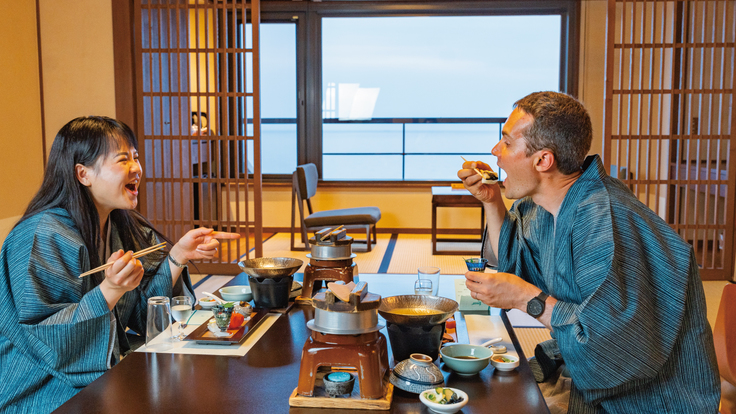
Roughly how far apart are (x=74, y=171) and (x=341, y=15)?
552cm

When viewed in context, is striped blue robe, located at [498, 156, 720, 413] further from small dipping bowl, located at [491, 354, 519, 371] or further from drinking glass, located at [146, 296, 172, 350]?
drinking glass, located at [146, 296, 172, 350]

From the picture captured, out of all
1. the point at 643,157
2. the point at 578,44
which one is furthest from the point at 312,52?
the point at 643,157

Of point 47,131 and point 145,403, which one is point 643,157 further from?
point 145,403

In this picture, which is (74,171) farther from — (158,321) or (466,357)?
(466,357)

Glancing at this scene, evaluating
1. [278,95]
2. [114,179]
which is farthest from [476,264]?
[278,95]

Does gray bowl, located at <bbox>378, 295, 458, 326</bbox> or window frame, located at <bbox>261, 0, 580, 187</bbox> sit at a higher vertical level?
window frame, located at <bbox>261, 0, 580, 187</bbox>

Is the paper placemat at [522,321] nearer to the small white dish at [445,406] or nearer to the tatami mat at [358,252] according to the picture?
the tatami mat at [358,252]

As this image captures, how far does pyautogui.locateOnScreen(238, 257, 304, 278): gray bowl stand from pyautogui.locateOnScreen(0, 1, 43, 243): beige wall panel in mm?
2977

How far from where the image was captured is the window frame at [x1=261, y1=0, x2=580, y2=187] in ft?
22.3

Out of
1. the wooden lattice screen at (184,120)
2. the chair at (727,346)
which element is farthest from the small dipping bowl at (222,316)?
the wooden lattice screen at (184,120)

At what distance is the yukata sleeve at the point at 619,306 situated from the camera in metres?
1.39

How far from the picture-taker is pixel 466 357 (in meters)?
1.46

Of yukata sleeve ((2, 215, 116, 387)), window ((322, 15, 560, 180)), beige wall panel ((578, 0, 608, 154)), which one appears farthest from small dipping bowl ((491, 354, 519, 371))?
window ((322, 15, 560, 180))

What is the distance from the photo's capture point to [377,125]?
7129mm
